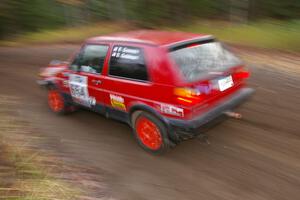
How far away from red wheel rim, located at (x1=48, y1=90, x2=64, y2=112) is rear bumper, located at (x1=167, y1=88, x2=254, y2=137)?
3.06 meters

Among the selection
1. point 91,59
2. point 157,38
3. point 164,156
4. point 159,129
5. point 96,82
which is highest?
point 157,38

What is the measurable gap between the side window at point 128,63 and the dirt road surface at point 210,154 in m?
1.20

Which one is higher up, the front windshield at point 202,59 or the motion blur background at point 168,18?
the motion blur background at point 168,18

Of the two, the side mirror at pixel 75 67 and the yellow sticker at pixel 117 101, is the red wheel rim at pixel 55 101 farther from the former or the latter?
the yellow sticker at pixel 117 101

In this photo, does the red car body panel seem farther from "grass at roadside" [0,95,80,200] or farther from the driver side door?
"grass at roadside" [0,95,80,200]

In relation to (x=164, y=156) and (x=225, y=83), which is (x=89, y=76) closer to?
(x=164, y=156)

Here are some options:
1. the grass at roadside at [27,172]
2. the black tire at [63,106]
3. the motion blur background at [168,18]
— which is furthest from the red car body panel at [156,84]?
the motion blur background at [168,18]

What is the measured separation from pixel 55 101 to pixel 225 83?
3.72m

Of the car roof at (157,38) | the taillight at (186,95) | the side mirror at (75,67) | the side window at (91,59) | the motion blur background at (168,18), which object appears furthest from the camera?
the motion blur background at (168,18)

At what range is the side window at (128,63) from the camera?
510cm

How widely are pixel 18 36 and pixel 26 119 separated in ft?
51.4

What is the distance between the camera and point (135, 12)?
58.0ft

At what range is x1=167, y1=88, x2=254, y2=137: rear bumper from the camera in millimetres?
4699

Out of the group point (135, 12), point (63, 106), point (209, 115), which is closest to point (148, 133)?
point (209, 115)
